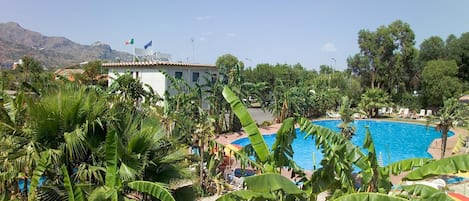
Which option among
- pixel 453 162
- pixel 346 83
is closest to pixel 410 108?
pixel 346 83

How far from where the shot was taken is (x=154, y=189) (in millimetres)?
6195

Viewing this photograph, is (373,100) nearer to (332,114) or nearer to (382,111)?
(332,114)

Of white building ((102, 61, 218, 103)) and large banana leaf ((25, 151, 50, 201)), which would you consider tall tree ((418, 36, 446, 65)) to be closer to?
white building ((102, 61, 218, 103))

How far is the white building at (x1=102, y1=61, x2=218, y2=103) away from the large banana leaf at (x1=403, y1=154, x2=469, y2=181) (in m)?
25.6

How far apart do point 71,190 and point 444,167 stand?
653 cm

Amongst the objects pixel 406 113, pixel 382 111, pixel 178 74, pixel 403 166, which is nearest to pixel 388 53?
pixel 382 111

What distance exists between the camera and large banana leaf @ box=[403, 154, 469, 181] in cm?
667

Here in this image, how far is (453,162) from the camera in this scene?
6.78 meters

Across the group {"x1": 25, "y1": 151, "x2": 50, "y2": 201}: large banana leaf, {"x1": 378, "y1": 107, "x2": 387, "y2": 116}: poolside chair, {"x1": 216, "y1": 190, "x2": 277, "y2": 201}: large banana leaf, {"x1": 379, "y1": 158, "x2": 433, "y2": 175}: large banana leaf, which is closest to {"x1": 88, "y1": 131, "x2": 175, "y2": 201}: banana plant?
{"x1": 25, "y1": 151, "x2": 50, "y2": 201}: large banana leaf

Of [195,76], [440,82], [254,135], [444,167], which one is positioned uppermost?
[440,82]

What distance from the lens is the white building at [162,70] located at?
32.7 metres

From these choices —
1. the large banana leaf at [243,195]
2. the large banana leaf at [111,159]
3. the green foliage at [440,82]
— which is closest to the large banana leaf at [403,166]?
the large banana leaf at [243,195]

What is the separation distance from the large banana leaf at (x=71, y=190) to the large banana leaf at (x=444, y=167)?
6061 mm

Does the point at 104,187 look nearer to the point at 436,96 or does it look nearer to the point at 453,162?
the point at 453,162
